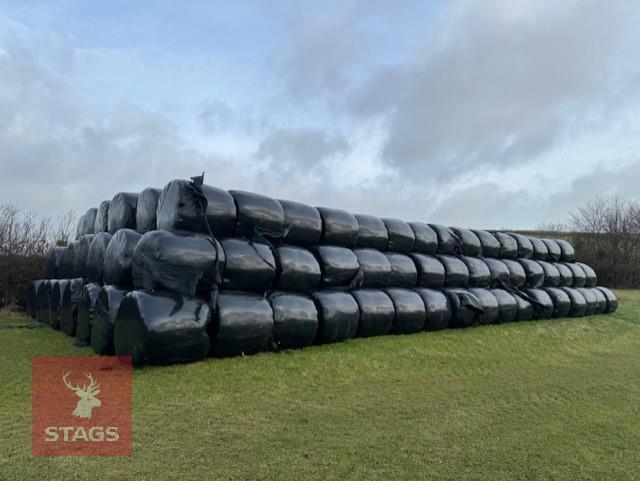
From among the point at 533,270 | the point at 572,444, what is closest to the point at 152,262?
the point at 572,444

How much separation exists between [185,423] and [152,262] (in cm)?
211

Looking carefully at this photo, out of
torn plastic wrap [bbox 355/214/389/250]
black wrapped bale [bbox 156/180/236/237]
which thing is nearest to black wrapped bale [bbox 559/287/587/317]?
torn plastic wrap [bbox 355/214/389/250]

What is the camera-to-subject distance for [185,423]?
10.6 feet

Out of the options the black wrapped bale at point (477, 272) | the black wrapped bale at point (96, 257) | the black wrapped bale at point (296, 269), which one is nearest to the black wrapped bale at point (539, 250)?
the black wrapped bale at point (477, 272)

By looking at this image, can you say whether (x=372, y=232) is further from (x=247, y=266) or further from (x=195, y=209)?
(x=195, y=209)

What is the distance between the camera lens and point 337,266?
649 cm

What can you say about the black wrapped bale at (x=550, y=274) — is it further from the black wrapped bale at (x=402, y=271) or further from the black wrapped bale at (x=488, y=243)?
the black wrapped bale at (x=402, y=271)

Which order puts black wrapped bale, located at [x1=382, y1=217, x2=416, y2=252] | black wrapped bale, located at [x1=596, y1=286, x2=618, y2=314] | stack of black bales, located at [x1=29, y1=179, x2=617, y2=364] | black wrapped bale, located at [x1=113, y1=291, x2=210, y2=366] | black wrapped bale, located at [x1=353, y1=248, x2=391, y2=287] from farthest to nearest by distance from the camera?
black wrapped bale, located at [x1=596, y1=286, x2=618, y2=314], black wrapped bale, located at [x1=382, y1=217, x2=416, y2=252], black wrapped bale, located at [x1=353, y1=248, x2=391, y2=287], stack of black bales, located at [x1=29, y1=179, x2=617, y2=364], black wrapped bale, located at [x1=113, y1=291, x2=210, y2=366]

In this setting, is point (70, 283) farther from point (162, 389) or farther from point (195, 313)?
point (162, 389)

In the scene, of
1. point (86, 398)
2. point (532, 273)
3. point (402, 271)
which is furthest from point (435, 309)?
point (86, 398)

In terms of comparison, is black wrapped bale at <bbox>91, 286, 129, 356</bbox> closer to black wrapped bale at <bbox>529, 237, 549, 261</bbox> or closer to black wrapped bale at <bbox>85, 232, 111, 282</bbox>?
black wrapped bale at <bbox>85, 232, 111, 282</bbox>

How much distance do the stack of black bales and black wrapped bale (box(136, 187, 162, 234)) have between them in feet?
0.05

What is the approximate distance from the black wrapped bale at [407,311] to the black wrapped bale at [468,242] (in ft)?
6.80

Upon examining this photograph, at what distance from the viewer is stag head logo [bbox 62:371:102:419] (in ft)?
10.9
